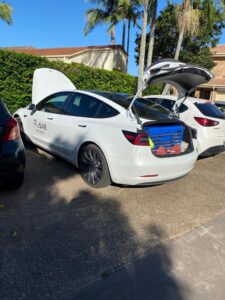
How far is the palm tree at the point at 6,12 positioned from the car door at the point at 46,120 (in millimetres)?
8482

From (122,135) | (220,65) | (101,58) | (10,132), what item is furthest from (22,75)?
(220,65)

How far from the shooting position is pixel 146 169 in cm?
361

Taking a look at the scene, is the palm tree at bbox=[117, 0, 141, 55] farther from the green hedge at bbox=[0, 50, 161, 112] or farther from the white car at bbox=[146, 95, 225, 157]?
the white car at bbox=[146, 95, 225, 157]

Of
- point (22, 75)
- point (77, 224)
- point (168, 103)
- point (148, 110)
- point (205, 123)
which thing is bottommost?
point (77, 224)

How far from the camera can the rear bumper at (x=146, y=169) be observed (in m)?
3.60

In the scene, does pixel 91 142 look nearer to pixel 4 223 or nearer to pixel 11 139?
pixel 11 139

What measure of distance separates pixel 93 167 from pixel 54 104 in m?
1.83

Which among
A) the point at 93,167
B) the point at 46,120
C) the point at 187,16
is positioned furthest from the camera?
the point at 187,16

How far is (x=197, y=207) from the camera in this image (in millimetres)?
3910

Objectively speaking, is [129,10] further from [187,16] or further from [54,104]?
[54,104]

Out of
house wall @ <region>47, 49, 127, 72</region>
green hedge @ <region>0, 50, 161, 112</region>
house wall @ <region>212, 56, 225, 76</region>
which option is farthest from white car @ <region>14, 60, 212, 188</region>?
house wall @ <region>212, 56, 225, 76</region>

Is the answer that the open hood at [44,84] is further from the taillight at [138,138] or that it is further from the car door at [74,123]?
the taillight at [138,138]

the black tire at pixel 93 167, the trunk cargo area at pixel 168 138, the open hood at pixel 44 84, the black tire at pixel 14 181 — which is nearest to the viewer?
the black tire at pixel 14 181

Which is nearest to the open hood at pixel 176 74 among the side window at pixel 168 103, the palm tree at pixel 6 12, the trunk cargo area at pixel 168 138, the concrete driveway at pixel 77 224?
the trunk cargo area at pixel 168 138
